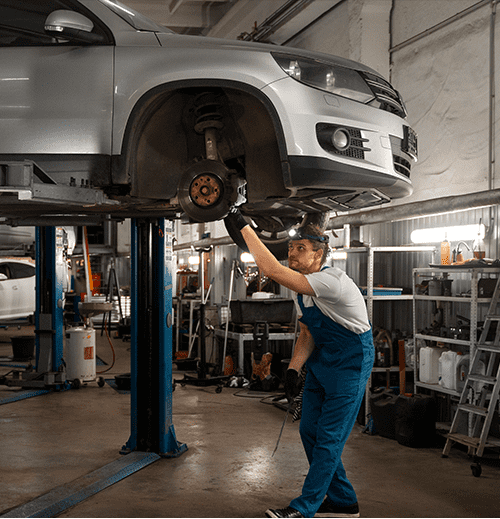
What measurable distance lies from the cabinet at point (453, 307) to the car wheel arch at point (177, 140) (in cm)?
242

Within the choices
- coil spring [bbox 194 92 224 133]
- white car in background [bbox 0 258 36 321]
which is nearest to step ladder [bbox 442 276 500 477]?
coil spring [bbox 194 92 224 133]

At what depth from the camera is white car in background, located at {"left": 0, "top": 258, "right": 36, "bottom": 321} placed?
Result: 10531mm

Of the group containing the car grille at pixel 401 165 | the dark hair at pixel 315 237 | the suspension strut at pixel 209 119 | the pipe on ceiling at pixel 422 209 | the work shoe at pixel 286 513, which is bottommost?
the work shoe at pixel 286 513

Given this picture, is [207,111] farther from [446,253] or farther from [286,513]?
[446,253]

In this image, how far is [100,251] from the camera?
19.8 metres

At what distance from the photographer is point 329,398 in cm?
294

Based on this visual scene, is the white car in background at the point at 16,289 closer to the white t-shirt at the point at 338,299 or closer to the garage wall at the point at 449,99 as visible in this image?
the garage wall at the point at 449,99

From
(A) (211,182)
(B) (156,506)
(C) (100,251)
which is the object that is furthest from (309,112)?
(C) (100,251)

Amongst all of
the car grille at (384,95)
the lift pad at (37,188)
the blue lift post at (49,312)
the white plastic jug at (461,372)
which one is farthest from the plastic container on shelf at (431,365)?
the blue lift post at (49,312)

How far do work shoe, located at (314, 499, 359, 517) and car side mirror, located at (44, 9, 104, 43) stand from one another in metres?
2.64

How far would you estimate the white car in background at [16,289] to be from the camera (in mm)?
10531

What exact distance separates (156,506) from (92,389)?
4148 mm

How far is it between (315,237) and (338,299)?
370 millimetres

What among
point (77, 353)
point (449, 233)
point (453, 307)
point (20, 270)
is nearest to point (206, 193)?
point (449, 233)
